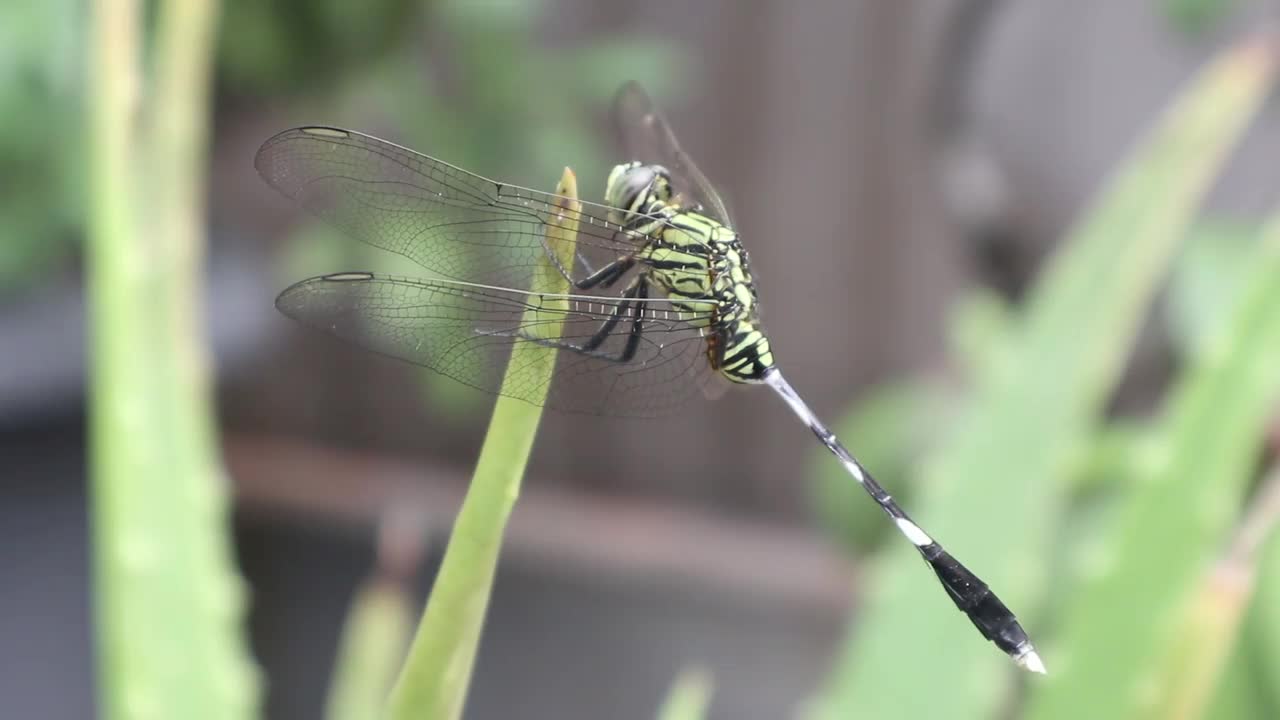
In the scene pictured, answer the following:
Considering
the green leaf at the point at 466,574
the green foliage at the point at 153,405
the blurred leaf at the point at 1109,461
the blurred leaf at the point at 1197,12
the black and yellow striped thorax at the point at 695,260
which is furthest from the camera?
the blurred leaf at the point at 1197,12

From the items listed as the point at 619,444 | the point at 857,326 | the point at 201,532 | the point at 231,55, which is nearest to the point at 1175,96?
the point at 857,326

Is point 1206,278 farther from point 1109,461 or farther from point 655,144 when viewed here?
point 655,144

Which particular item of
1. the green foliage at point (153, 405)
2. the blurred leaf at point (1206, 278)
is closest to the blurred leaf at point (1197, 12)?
the blurred leaf at point (1206, 278)

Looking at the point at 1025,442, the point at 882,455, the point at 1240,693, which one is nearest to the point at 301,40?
the point at 882,455

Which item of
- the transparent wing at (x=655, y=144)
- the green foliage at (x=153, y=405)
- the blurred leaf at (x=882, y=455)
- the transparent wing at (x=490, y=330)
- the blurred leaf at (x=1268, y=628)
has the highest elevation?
the blurred leaf at (x=882, y=455)

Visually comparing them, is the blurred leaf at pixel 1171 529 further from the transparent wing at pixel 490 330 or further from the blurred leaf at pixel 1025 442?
the transparent wing at pixel 490 330

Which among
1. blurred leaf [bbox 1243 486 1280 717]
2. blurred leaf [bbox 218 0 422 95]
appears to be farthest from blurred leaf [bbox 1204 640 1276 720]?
blurred leaf [bbox 218 0 422 95]

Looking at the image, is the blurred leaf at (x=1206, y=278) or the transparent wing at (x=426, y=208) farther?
the blurred leaf at (x=1206, y=278)

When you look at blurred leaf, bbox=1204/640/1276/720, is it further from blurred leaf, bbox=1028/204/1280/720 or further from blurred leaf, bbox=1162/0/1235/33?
blurred leaf, bbox=1162/0/1235/33
